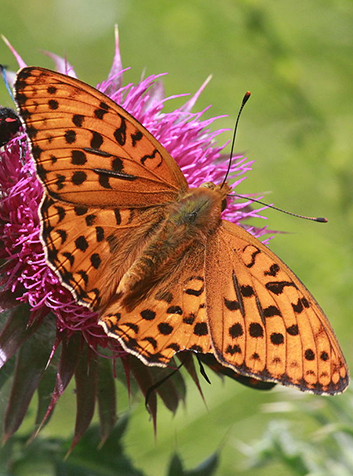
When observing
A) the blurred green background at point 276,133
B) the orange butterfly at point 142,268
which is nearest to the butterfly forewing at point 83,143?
the orange butterfly at point 142,268

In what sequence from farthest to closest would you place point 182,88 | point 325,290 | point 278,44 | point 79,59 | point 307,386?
point 79,59 → point 182,88 → point 325,290 → point 278,44 → point 307,386

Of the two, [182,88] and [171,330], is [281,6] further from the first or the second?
[171,330]

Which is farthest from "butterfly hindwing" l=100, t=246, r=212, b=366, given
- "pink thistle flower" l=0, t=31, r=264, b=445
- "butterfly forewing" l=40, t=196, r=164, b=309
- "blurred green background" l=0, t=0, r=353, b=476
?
"blurred green background" l=0, t=0, r=353, b=476

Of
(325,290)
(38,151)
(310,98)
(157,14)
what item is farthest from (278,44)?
(38,151)

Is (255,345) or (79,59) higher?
(79,59)

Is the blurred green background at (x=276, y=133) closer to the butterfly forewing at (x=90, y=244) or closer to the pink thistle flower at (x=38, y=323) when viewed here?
the pink thistle flower at (x=38, y=323)

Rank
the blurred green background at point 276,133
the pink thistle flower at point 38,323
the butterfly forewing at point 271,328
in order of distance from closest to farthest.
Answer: the butterfly forewing at point 271,328 < the pink thistle flower at point 38,323 < the blurred green background at point 276,133

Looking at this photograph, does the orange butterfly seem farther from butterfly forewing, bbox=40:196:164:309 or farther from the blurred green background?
the blurred green background
